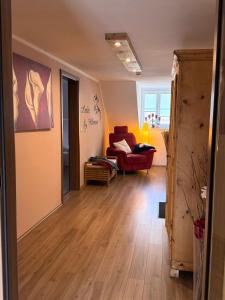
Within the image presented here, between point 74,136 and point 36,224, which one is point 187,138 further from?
point 74,136

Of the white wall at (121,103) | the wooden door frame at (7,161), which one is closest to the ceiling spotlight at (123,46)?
the wooden door frame at (7,161)

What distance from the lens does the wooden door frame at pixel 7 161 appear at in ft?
4.71

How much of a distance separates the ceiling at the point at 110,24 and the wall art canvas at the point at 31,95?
0.94 feet

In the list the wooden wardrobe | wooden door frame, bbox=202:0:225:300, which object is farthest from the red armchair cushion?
wooden door frame, bbox=202:0:225:300

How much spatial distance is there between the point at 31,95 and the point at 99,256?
1936mm

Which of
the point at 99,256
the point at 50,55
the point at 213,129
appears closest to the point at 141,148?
the point at 50,55

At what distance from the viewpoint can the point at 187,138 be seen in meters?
2.35

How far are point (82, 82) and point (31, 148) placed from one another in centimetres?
249

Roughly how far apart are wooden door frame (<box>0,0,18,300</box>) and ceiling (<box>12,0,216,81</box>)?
2.80 feet

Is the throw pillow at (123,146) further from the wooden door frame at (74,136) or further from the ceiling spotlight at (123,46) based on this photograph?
the ceiling spotlight at (123,46)

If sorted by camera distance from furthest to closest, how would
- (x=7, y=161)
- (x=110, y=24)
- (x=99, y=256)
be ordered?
1. (x=99, y=256)
2. (x=110, y=24)
3. (x=7, y=161)

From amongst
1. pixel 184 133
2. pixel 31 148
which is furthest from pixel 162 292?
pixel 31 148

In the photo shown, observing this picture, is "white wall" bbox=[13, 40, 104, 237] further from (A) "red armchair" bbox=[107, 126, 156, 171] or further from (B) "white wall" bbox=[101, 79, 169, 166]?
(A) "red armchair" bbox=[107, 126, 156, 171]

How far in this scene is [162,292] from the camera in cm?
229
